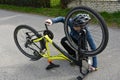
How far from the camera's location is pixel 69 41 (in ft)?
15.1

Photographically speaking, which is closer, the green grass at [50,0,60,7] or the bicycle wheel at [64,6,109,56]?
the bicycle wheel at [64,6,109,56]

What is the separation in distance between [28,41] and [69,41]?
1005 mm

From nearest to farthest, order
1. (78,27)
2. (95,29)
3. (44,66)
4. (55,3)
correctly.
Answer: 1. (78,27)
2. (95,29)
3. (44,66)
4. (55,3)

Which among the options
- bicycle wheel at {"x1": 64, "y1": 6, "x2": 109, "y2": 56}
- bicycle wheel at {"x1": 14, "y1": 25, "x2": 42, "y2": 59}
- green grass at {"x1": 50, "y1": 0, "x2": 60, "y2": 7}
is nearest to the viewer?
bicycle wheel at {"x1": 64, "y1": 6, "x2": 109, "y2": 56}

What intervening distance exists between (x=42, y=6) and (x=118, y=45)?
362 inches

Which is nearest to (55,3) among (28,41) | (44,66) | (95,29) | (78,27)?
(28,41)

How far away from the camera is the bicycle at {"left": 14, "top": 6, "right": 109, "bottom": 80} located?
13.3ft

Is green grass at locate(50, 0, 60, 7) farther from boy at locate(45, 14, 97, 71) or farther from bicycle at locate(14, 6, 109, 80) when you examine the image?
boy at locate(45, 14, 97, 71)

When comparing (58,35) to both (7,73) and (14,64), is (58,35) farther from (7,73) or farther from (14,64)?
(7,73)

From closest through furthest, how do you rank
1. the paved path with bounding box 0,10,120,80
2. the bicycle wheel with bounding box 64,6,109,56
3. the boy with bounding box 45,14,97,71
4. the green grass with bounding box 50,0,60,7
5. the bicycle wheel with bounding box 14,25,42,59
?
the bicycle wheel with bounding box 64,6,109,56 → the boy with bounding box 45,14,97,71 → the paved path with bounding box 0,10,120,80 → the bicycle wheel with bounding box 14,25,42,59 → the green grass with bounding box 50,0,60,7

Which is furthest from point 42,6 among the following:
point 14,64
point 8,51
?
point 14,64

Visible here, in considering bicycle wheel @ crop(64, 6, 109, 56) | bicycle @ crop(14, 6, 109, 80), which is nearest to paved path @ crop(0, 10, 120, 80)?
bicycle @ crop(14, 6, 109, 80)

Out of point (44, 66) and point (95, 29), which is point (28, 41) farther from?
point (95, 29)

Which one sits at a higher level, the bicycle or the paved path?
the bicycle
